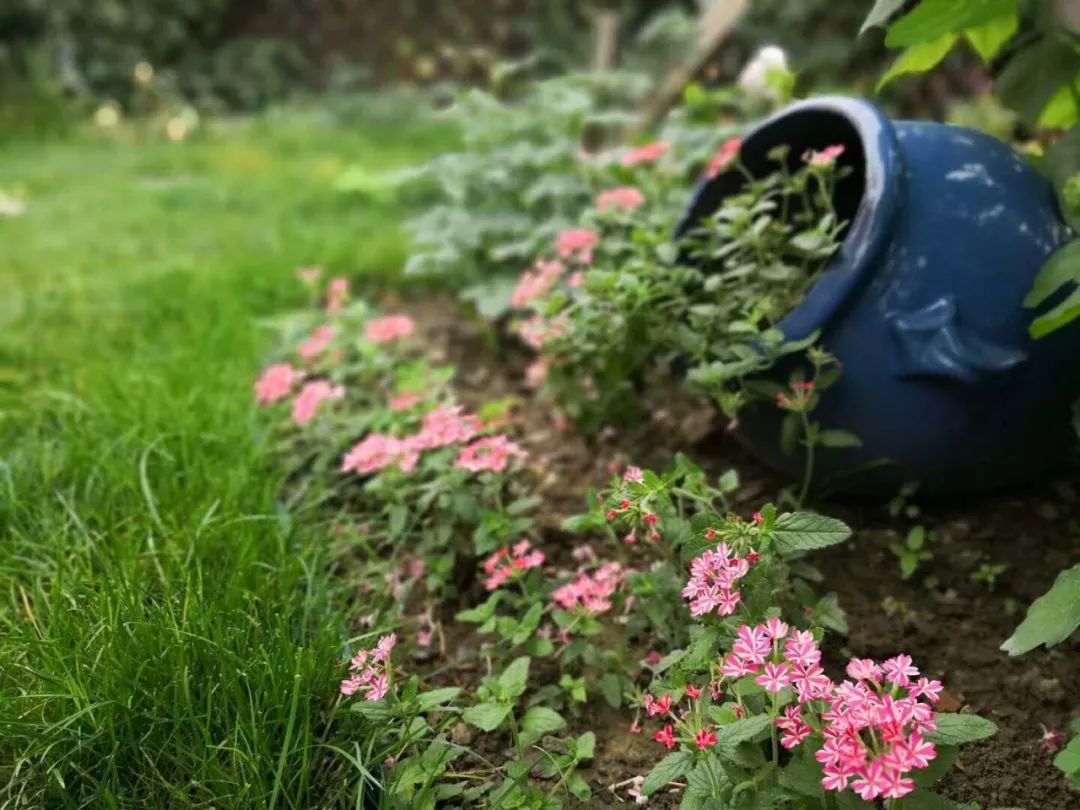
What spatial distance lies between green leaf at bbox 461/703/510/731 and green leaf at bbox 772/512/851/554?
0.39 meters

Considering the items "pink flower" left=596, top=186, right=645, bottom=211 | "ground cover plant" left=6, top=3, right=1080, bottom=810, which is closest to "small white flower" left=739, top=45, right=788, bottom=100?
"ground cover plant" left=6, top=3, right=1080, bottom=810

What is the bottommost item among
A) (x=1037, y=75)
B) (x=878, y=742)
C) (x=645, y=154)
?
(x=878, y=742)

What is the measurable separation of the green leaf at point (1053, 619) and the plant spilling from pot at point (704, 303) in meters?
0.41

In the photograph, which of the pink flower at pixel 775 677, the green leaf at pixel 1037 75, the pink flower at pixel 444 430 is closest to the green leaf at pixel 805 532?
the pink flower at pixel 775 677

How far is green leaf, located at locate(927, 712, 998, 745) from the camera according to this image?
2.95 ft

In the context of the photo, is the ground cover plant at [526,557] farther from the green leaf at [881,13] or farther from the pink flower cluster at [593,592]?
the green leaf at [881,13]

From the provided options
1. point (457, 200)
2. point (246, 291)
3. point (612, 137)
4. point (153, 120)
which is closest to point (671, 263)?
point (457, 200)

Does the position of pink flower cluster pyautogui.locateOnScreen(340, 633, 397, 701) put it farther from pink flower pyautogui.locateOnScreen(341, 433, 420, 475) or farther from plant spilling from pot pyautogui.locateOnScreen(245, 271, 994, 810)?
pink flower pyautogui.locateOnScreen(341, 433, 420, 475)

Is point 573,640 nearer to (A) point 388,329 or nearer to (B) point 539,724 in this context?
(B) point 539,724

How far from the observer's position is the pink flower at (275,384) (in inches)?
78.8

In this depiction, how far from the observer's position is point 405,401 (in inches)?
75.0

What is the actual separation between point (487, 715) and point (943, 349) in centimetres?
82

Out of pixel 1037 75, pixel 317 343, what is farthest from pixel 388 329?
pixel 1037 75

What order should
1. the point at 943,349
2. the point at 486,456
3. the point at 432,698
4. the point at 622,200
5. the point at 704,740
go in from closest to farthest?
1. the point at 704,740
2. the point at 432,698
3. the point at 943,349
4. the point at 486,456
5. the point at 622,200
